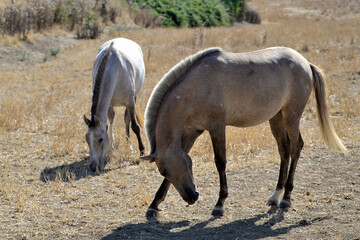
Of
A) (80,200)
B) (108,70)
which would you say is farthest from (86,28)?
(80,200)

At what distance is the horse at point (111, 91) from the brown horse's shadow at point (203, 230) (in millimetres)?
1607

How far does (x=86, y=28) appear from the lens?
18.3 metres

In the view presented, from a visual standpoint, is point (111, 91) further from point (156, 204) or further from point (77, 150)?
point (156, 204)

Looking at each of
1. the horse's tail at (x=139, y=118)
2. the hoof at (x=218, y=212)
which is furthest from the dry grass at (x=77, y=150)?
the hoof at (x=218, y=212)

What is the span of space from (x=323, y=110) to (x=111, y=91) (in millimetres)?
2932

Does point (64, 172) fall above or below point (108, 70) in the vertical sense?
below

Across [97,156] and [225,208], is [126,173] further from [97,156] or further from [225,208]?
[225,208]

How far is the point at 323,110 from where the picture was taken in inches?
228

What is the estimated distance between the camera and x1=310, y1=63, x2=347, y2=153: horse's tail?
225 inches

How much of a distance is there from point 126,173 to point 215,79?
2.34 metres

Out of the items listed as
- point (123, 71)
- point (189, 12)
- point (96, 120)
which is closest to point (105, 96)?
point (96, 120)

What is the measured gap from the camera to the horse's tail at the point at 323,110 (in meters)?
5.70

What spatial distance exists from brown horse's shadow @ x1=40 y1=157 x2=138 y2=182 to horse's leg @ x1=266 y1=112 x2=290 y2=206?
2366 mm

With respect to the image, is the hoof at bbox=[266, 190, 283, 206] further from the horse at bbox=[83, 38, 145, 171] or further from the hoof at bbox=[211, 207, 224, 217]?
the horse at bbox=[83, 38, 145, 171]
